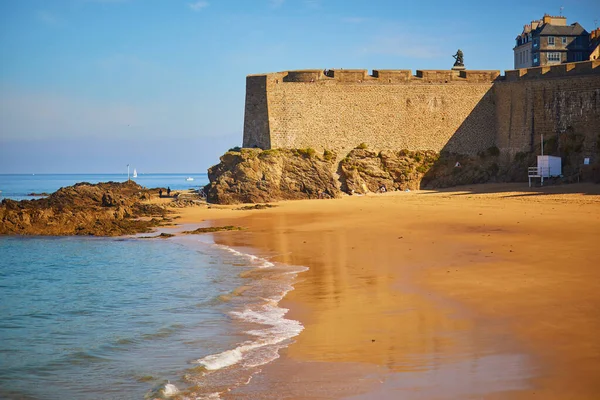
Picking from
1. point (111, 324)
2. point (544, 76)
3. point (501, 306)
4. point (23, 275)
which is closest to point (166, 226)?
point (23, 275)

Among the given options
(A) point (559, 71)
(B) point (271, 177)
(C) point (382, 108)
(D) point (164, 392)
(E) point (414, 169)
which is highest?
(A) point (559, 71)

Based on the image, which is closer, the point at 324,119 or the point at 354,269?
the point at 354,269

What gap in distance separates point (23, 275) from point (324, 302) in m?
8.25

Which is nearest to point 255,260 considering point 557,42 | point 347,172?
point 347,172

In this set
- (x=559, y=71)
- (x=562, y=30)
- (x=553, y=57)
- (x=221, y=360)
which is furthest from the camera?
(x=562, y=30)

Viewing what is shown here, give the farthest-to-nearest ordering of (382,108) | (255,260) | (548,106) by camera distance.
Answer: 1. (382,108)
2. (548,106)
3. (255,260)

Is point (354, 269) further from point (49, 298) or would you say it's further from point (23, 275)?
point (23, 275)

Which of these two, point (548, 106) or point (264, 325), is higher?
point (548, 106)

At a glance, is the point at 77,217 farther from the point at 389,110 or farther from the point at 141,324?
the point at 389,110

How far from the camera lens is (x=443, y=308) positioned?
962 centimetres

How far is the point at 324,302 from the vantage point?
35.1ft

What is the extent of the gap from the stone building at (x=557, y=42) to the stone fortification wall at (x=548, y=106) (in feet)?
81.2

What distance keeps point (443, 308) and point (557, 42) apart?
5552 cm

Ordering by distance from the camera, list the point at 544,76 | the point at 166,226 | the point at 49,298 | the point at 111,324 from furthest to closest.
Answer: the point at 544,76 → the point at 166,226 → the point at 49,298 → the point at 111,324
